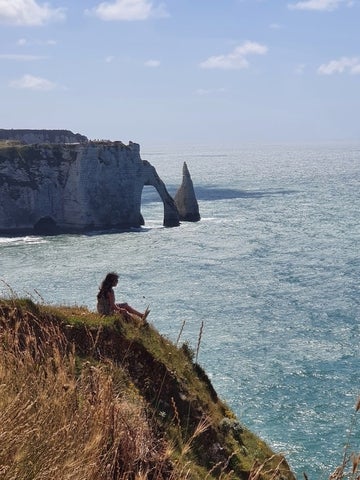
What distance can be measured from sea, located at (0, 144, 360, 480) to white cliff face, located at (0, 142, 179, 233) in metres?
4.34

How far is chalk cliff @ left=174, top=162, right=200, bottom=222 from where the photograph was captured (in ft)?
303

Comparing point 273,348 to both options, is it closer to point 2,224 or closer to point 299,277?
point 299,277

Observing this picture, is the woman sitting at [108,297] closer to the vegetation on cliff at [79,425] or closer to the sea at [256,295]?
the vegetation on cliff at [79,425]

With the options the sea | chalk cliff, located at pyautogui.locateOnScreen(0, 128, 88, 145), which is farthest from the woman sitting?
chalk cliff, located at pyautogui.locateOnScreen(0, 128, 88, 145)

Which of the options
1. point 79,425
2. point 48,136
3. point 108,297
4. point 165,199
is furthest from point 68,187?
point 79,425

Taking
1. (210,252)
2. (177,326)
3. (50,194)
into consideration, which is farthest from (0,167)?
(177,326)

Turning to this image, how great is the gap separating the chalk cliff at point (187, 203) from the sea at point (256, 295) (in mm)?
2303

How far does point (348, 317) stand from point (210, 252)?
2685 cm

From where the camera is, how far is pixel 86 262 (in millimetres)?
60438

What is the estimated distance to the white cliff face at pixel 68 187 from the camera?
83.5 meters

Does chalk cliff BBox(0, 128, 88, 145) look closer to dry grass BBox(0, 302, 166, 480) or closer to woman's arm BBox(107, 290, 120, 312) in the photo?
woman's arm BBox(107, 290, 120, 312)

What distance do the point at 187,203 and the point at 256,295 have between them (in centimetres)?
5022

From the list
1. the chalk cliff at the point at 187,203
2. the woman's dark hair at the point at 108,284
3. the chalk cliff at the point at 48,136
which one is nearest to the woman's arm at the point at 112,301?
the woman's dark hair at the point at 108,284

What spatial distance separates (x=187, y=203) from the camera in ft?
305
